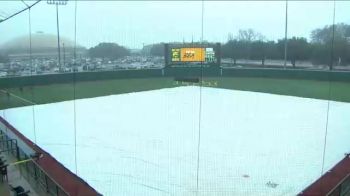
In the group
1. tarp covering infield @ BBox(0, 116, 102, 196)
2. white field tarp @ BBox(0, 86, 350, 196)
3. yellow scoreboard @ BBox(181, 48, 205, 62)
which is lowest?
white field tarp @ BBox(0, 86, 350, 196)

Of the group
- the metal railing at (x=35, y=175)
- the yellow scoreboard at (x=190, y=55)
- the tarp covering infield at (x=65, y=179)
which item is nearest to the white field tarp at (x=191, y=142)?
the tarp covering infield at (x=65, y=179)

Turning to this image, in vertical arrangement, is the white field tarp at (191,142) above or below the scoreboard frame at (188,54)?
below

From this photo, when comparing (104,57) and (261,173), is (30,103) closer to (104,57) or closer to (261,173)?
(104,57)

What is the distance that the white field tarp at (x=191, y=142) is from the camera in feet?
11.6

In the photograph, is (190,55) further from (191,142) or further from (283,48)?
(191,142)

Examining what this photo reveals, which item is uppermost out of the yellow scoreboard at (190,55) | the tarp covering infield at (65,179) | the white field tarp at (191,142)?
the yellow scoreboard at (190,55)

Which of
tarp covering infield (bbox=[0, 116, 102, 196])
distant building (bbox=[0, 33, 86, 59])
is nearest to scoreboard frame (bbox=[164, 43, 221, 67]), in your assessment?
distant building (bbox=[0, 33, 86, 59])

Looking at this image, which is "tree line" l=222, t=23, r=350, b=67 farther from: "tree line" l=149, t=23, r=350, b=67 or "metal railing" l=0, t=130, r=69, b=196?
"metal railing" l=0, t=130, r=69, b=196

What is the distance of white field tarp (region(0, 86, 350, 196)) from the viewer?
139 inches

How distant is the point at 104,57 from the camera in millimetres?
11547

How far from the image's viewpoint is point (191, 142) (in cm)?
512

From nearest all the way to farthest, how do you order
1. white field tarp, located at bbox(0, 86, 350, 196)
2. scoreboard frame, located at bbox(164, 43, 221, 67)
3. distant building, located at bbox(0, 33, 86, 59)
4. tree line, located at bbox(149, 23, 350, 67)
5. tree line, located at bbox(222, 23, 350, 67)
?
white field tarp, located at bbox(0, 86, 350, 196) → tree line, located at bbox(222, 23, 350, 67) → tree line, located at bbox(149, 23, 350, 67) → distant building, located at bbox(0, 33, 86, 59) → scoreboard frame, located at bbox(164, 43, 221, 67)

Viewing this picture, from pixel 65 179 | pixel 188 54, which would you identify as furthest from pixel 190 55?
pixel 65 179

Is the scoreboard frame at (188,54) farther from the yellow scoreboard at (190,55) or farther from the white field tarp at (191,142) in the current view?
the white field tarp at (191,142)
